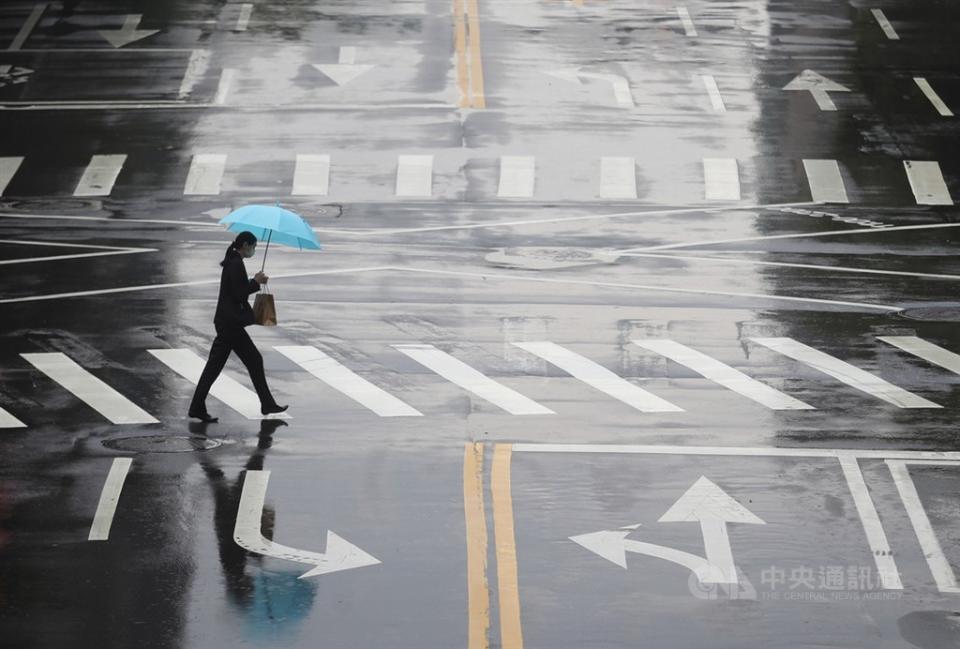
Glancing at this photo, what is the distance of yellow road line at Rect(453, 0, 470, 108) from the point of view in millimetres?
37438

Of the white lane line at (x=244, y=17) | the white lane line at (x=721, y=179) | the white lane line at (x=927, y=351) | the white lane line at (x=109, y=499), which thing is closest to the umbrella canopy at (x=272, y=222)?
the white lane line at (x=109, y=499)

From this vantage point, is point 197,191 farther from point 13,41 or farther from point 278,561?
point 278,561

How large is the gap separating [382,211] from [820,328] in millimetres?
9611

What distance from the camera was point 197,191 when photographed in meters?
31.1

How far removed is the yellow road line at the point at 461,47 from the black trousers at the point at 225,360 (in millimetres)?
18862

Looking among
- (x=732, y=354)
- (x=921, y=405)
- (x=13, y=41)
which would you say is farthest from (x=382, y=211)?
(x=13, y=41)

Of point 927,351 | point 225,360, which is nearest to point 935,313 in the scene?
point 927,351

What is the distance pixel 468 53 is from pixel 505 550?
26.9 meters

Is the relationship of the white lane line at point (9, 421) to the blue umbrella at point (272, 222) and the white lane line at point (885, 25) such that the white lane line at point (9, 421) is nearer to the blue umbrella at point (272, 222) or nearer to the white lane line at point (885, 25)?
the blue umbrella at point (272, 222)

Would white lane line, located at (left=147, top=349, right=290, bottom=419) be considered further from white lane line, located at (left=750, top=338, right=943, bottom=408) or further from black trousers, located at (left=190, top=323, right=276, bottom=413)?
white lane line, located at (left=750, top=338, right=943, bottom=408)

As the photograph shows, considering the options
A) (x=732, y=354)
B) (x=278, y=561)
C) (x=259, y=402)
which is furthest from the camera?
(x=732, y=354)

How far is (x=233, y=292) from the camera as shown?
18453mm

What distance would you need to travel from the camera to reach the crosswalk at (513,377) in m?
19.0

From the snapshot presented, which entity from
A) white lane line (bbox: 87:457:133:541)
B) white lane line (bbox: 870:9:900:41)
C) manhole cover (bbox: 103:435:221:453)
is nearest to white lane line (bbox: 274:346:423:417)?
manhole cover (bbox: 103:435:221:453)
